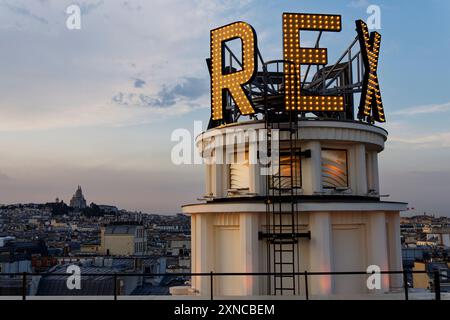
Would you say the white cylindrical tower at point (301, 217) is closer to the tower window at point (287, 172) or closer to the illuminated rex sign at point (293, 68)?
Answer: the tower window at point (287, 172)

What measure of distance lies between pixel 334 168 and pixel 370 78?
16.4ft

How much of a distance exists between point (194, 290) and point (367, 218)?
8.51 meters

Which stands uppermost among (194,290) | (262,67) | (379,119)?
→ (262,67)

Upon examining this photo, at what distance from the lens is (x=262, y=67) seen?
889 inches

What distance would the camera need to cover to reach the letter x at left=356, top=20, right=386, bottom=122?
22.0 meters

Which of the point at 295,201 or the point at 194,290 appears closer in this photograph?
the point at 295,201

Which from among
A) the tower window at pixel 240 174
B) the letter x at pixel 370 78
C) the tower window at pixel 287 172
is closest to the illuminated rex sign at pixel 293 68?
the letter x at pixel 370 78

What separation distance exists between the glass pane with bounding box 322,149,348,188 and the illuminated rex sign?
1991mm

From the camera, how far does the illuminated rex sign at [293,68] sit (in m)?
20.2

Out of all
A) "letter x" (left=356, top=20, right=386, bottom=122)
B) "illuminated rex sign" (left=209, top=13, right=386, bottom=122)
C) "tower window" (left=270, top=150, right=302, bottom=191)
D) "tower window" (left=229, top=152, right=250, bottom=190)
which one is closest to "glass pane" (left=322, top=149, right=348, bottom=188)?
"tower window" (left=270, top=150, right=302, bottom=191)

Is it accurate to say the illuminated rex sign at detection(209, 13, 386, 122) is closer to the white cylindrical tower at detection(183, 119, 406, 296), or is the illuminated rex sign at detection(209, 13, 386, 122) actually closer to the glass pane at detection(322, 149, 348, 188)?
the white cylindrical tower at detection(183, 119, 406, 296)
